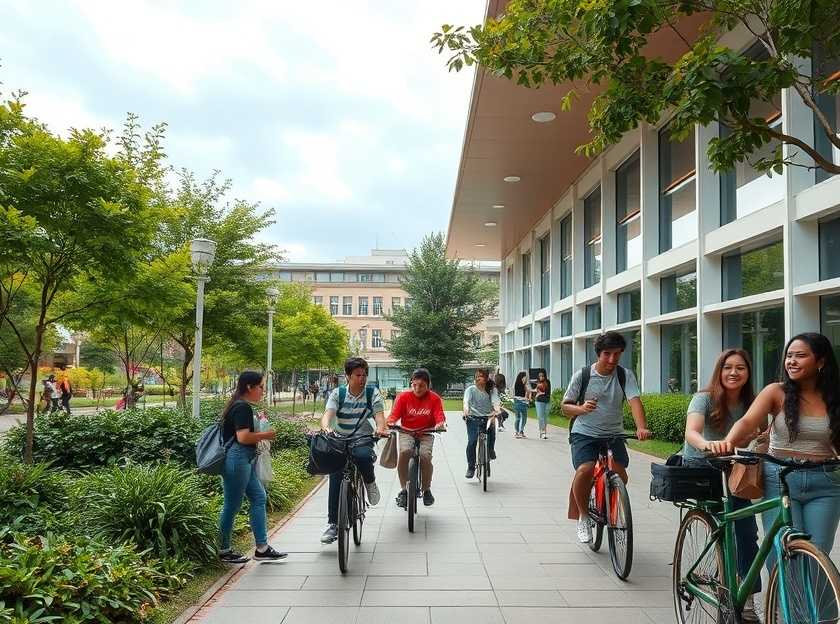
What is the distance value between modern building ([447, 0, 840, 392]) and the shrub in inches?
342

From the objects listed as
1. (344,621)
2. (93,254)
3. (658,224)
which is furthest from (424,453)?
(658,224)

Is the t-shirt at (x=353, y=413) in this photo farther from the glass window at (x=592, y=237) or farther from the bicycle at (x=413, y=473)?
the glass window at (x=592, y=237)

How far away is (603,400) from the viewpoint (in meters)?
6.58

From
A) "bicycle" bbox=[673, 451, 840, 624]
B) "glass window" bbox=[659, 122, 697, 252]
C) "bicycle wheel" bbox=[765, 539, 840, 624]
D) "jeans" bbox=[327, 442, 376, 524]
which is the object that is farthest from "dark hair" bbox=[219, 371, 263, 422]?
"glass window" bbox=[659, 122, 697, 252]

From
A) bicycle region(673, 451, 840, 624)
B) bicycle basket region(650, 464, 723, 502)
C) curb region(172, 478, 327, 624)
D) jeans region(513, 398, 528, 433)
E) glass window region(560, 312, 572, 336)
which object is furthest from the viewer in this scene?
glass window region(560, 312, 572, 336)

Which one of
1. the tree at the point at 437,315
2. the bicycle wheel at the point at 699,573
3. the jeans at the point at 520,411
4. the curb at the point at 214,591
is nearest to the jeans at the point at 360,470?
the curb at the point at 214,591

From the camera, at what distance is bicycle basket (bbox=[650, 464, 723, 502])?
4.30 metres

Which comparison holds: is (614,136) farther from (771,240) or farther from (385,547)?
(771,240)

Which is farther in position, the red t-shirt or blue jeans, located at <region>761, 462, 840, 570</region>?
the red t-shirt

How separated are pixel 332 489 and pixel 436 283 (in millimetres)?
42606

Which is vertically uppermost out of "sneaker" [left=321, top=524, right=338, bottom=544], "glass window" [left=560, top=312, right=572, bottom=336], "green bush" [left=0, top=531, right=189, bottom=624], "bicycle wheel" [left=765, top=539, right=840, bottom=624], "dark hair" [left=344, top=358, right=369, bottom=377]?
"glass window" [left=560, top=312, right=572, bottom=336]

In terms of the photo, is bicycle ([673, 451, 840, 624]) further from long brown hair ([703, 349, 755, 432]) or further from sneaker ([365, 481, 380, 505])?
sneaker ([365, 481, 380, 505])

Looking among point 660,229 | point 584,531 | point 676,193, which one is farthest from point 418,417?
point 660,229

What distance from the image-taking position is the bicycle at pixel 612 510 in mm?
5828
